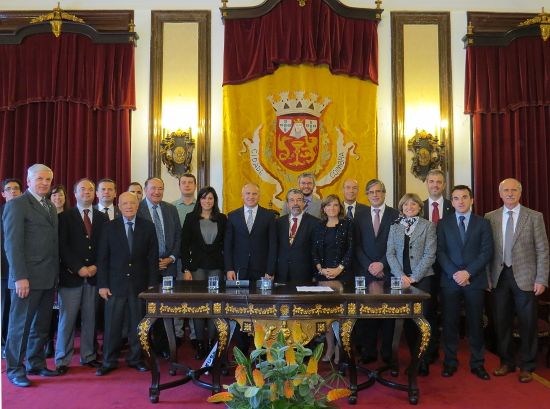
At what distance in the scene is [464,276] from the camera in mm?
3988

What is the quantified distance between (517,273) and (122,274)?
9.87ft

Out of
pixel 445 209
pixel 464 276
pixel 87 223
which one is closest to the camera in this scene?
pixel 464 276

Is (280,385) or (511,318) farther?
(511,318)

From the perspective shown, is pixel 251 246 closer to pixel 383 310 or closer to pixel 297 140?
pixel 383 310

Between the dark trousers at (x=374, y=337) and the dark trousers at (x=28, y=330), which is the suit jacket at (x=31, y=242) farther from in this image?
the dark trousers at (x=374, y=337)

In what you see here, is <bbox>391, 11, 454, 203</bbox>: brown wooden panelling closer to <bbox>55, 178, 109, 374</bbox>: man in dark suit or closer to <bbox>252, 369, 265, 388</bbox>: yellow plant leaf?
<bbox>55, 178, 109, 374</bbox>: man in dark suit

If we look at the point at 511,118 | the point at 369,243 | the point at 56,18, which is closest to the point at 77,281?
the point at 369,243

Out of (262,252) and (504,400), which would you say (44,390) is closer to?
(262,252)

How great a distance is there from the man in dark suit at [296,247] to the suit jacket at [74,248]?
4.89ft

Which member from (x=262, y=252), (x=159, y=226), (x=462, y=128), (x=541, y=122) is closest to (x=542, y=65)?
(x=541, y=122)

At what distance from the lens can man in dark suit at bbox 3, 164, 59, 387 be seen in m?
3.79

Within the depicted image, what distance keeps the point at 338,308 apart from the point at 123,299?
1711 millimetres

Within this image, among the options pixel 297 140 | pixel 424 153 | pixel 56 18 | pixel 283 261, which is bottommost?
pixel 283 261

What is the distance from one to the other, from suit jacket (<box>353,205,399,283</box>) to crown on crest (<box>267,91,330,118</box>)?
2021mm
